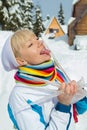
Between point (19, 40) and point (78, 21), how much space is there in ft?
100

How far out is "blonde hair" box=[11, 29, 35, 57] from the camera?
3.31 meters

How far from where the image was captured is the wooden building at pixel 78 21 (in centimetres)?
3306

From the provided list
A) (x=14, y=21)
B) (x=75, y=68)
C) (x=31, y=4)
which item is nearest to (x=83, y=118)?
(x=75, y=68)

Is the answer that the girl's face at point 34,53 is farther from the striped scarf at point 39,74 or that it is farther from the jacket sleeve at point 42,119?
the jacket sleeve at point 42,119

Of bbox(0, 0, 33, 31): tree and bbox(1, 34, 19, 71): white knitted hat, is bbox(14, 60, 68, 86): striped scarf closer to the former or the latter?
bbox(1, 34, 19, 71): white knitted hat

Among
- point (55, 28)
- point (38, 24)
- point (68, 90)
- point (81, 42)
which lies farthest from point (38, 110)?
point (55, 28)

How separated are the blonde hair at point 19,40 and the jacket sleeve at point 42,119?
0.46 metres

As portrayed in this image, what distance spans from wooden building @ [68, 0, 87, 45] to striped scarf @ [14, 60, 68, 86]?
2956 cm

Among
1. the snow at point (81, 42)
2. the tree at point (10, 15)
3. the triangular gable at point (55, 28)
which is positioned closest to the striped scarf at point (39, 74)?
the snow at point (81, 42)

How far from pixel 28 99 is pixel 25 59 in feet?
1.03

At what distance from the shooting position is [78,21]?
3359 centimetres

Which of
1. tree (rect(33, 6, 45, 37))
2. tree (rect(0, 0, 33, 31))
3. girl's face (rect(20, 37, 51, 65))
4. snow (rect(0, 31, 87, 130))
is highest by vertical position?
girl's face (rect(20, 37, 51, 65))

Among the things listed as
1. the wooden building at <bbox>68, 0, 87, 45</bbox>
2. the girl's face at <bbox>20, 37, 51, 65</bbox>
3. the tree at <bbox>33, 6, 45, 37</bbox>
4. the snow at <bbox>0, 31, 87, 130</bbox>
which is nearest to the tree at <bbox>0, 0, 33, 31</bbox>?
the wooden building at <bbox>68, 0, 87, 45</bbox>

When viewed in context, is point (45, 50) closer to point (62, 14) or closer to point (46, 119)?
point (46, 119)
